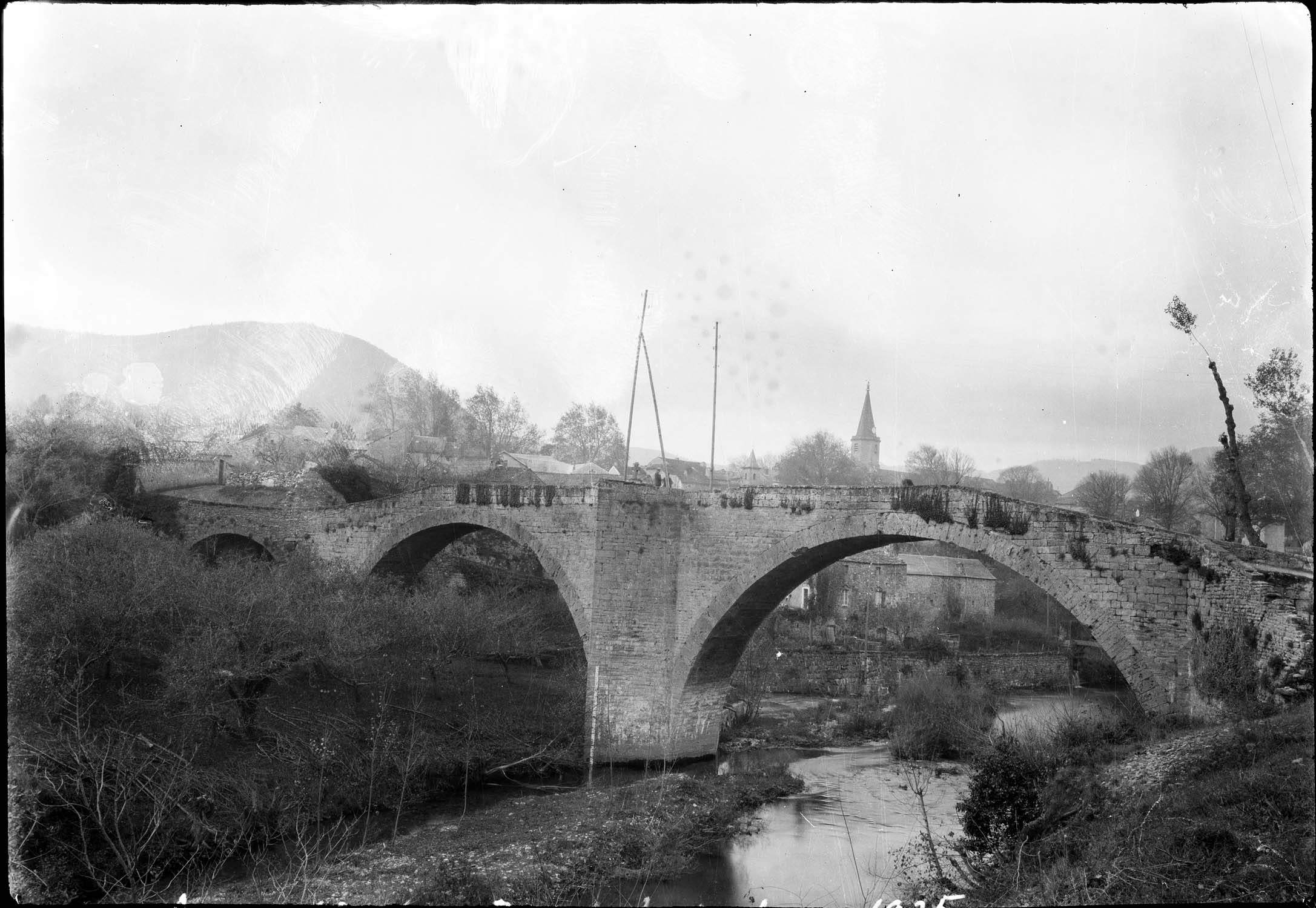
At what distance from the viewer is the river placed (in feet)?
28.6

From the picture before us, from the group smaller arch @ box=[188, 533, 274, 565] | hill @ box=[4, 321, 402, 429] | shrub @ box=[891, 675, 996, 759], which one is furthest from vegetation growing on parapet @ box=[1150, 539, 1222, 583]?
smaller arch @ box=[188, 533, 274, 565]

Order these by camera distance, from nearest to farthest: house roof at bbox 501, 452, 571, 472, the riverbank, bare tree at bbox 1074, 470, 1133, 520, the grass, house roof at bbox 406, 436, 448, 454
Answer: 1. the grass
2. the riverbank
3. bare tree at bbox 1074, 470, 1133, 520
4. house roof at bbox 501, 452, 571, 472
5. house roof at bbox 406, 436, 448, 454

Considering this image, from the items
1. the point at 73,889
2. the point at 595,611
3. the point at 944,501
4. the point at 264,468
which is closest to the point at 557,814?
the point at 595,611

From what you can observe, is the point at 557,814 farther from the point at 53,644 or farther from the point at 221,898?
the point at 53,644

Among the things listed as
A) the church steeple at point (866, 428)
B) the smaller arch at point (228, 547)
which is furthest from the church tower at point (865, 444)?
the smaller arch at point (228, 547)

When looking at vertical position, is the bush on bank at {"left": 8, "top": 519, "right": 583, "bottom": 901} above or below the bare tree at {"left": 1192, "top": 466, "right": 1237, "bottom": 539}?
below

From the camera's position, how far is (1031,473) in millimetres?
39719

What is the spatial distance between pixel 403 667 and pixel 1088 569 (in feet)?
29.8

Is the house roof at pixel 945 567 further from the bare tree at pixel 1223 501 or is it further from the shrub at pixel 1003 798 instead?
the shrub at pixel 1003 798

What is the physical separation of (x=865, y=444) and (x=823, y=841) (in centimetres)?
3478

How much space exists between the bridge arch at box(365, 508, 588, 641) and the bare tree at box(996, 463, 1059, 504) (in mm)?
21278

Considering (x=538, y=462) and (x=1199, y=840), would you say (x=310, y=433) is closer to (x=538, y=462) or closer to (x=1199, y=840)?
(x=538, y=462)

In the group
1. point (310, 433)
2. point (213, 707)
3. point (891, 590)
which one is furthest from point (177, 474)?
point (891, 590)

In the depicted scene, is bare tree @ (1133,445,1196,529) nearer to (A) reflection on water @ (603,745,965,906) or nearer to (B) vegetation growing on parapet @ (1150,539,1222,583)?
(A) reflection on water @ (603,745,965,906)
